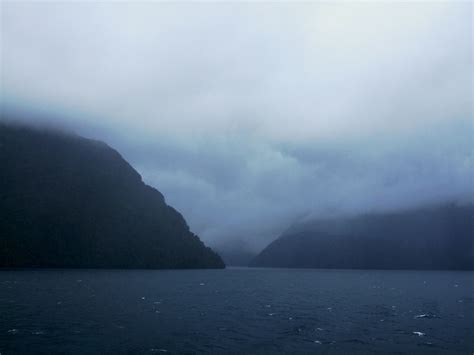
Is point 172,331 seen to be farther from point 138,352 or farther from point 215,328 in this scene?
point 138,352

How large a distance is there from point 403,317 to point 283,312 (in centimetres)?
2491

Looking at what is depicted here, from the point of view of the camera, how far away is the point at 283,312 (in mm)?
95375

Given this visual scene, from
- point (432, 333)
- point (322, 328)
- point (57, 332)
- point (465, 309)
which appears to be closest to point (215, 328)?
point (322, 328)

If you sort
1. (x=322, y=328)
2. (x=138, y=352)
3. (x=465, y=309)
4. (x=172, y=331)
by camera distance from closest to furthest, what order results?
(x=138, y=352)
(x=172, y=331)
(x=322, y=328)
(x=465, y=309)

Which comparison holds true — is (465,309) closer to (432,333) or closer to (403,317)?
(403,317)

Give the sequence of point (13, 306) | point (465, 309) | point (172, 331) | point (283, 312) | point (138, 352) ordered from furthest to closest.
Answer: point (465, 309) < point (283, 312) < point (13, 306) < point (172, 331) < point (138, 352)

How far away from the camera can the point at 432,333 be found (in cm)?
7312

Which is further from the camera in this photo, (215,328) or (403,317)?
(403,317)

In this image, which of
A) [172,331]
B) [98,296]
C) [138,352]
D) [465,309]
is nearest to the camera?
[138,352]

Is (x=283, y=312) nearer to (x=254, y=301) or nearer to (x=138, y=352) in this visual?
(x=254, y=301)

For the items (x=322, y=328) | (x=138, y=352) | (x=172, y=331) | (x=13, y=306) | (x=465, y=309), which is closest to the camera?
(x=138, y=352)

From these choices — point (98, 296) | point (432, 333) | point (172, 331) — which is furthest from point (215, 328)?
point (98, 296)

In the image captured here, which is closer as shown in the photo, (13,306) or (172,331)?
(172,331)

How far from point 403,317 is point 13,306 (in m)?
80.0
